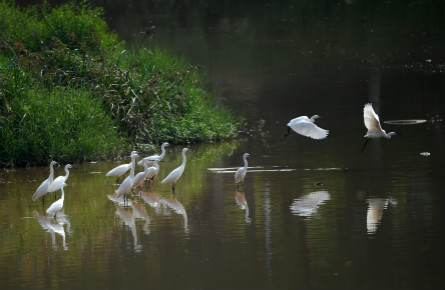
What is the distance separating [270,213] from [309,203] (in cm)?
80

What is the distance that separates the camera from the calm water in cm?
1054

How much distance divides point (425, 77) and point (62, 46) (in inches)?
527

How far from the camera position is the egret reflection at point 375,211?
12312mm

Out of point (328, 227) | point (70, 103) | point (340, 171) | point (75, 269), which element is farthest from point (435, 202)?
point (70, 103)

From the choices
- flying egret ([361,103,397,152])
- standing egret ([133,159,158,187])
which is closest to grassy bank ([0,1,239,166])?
standing egret ([133,159,158,187])

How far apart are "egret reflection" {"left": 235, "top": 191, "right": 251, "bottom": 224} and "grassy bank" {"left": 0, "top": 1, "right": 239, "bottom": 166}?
4.46 meters

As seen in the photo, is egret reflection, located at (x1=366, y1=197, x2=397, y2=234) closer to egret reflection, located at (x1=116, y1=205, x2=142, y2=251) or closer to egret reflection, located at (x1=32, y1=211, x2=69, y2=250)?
egret reflection, located at (x1=116, y1=205, x2=142, y2=251)

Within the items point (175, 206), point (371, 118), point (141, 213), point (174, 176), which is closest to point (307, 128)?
point (371, 118)

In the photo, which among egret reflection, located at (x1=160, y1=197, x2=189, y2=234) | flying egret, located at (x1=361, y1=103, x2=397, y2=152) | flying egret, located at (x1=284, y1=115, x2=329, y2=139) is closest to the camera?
egret reflection, located at (x1=160, y1=197, x2=189, y2=234)

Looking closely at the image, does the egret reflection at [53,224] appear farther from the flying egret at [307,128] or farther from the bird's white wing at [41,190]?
the flying egret at [307,128]

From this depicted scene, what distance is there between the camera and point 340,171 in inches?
650

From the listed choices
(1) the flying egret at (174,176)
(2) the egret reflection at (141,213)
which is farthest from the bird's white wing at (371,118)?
(2) the egret reflection at (141,213)

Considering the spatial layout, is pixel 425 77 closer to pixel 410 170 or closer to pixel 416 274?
pixel 410 170

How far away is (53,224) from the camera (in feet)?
43.9
